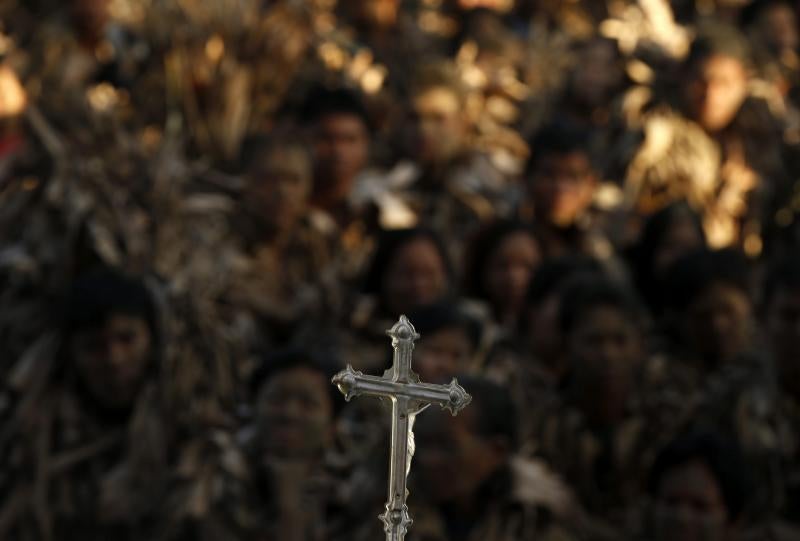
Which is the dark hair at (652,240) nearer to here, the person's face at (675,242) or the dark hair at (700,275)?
the person's face at (675,242)

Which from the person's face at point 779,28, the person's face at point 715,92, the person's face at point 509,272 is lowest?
the person's face at point 509,272

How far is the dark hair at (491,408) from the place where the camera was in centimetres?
748

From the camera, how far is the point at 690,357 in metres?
9.44

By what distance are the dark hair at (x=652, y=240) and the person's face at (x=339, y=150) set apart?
160 cm

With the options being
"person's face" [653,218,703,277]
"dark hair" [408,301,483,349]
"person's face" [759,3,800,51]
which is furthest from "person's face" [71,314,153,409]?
"person's face" [759,3,800,51]

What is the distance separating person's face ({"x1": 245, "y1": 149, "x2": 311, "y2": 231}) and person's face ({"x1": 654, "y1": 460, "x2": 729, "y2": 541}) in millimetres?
3115

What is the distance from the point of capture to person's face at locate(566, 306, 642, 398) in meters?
8.57

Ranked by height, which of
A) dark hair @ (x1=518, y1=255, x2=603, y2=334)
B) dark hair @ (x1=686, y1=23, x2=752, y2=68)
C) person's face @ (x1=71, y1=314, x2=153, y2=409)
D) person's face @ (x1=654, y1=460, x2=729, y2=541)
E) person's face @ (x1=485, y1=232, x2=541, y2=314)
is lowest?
person's face @ (x1=654, y1=460, x2=729, y2=541)

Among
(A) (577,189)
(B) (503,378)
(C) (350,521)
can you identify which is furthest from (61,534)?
(A) (577,189)

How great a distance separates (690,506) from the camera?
760 centimetres

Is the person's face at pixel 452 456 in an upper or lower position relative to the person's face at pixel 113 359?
lower

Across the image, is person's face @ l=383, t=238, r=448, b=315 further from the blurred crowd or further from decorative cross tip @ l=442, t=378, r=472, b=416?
decorative cross tip @ l=442, t=378, r=472, b=416

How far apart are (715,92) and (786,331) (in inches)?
140

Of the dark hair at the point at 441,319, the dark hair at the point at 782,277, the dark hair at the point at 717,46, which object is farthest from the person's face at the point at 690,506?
the dark hair at the point at 717,46
